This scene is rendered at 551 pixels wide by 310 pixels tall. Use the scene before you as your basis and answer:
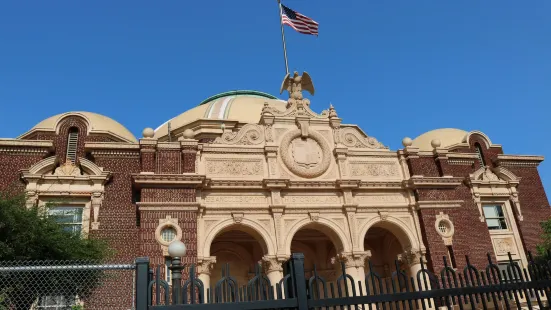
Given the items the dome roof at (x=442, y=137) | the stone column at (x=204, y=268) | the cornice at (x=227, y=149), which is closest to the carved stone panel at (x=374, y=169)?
the cornice at (x=227, y=149)

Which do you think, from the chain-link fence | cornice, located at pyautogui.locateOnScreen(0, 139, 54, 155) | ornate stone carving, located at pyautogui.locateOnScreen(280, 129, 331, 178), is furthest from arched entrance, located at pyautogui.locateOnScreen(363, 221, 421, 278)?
cornice, located at pyautogui.locateOnScreen(0, 139, 54, 155)

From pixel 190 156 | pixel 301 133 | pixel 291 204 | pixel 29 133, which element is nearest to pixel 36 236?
pixel 190 156

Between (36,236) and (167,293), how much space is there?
31.0 ft

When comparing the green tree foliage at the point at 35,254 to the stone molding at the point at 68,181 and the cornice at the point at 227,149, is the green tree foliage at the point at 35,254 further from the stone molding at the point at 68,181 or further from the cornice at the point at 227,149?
the cornice at the point at 227,149

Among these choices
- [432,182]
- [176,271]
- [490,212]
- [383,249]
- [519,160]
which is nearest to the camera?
[176,271]

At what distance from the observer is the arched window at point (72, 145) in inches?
703

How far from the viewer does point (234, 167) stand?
18141 millimetres

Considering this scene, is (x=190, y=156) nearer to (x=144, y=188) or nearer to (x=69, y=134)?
(x=144, y=188)

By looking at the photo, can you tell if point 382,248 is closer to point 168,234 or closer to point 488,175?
point 488,175

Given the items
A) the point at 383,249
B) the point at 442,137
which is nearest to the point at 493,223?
the point at 383,249

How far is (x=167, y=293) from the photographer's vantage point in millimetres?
5156

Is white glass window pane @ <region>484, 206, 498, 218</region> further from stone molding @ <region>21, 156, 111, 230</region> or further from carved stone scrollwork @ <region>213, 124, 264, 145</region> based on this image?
stone molding @ <region>21, 156, 111, 230</region>

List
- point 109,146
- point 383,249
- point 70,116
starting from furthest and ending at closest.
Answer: point 383,249 → point 70,116 → point 109,146

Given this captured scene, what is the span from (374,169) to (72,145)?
1274cm
